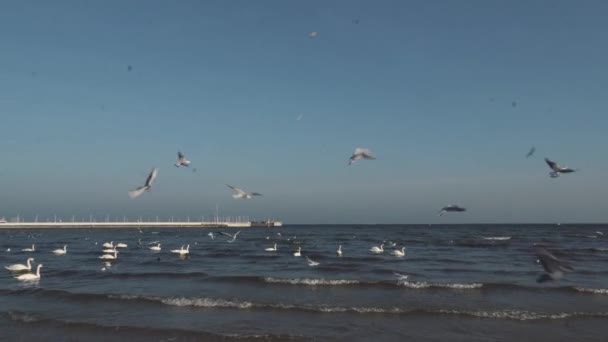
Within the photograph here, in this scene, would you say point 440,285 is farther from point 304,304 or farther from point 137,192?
point 137,192

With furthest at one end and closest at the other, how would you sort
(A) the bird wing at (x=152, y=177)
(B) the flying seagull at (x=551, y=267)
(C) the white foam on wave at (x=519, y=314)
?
(C) the white foam on wave at (x=519, y=314), (A) the bird wing at (x=152, y=177), (B) the flying seagull at (x=551, y=267)

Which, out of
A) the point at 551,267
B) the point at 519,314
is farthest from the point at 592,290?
the point at 551,267

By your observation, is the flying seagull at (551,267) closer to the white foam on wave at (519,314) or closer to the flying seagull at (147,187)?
the flying seagull at (147,187)

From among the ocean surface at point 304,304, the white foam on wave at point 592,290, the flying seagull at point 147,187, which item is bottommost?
the ocean surface at point 304,304

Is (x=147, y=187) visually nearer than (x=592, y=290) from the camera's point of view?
Yes

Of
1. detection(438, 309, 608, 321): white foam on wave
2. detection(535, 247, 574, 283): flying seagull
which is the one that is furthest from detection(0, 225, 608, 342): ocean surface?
detection(535, 247, 574, 283): flying seagull

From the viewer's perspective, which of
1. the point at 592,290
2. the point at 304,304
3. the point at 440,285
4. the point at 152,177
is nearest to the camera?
the point at 152,177

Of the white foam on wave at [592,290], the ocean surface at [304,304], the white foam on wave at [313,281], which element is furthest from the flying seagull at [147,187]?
the white foam on wave at [592,290]

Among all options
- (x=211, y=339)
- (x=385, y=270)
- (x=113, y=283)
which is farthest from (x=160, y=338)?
(x=385, y=270)

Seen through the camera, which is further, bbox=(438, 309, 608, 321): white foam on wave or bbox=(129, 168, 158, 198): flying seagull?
bbox=(438, 309, 608, 321): white foam on wave

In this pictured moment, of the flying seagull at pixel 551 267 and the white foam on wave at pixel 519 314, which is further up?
A: the flying seagull at pixel 551 267

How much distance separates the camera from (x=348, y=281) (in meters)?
24.9

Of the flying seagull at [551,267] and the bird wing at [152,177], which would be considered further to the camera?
the bird wing at [152,177]

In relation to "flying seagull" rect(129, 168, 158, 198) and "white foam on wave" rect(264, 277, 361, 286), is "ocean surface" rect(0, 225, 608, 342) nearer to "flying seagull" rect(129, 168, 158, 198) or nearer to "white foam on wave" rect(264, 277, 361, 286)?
"white foam on wave" rect(264, 277, 361, 286)
